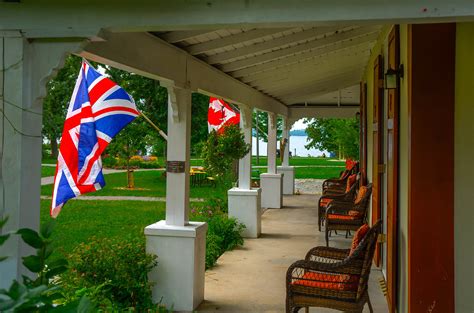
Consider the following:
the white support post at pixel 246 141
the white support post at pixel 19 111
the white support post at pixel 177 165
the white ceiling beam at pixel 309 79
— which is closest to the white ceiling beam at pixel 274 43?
the white support post at pixel 177 165

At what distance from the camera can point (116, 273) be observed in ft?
15.6

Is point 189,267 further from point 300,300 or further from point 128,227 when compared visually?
point 128,227

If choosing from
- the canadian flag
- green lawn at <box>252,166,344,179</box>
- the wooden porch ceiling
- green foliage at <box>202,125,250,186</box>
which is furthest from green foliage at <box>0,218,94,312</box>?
green lawn at <box>252,166,344,179</box>

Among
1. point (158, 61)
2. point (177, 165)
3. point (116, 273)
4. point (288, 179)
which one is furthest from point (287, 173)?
point (158, 61)

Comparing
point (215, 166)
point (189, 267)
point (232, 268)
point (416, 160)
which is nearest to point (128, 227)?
point (215, 166)

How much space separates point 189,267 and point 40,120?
2.47 meters

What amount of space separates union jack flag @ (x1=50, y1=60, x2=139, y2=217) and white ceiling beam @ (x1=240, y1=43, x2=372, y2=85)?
2.75 meters

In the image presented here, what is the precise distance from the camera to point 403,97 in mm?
4086

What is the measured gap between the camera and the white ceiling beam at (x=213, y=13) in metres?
2.54

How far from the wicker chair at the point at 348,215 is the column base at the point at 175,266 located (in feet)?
9.28

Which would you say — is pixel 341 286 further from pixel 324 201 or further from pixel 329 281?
pixel 324 201

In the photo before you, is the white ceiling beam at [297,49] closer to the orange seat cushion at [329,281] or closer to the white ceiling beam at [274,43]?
the white ceiling beam at [274,43]

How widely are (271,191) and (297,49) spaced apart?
6965 mm

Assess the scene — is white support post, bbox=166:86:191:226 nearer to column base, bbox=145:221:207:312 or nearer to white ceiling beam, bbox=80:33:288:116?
column base, bbox=145:221:207:312
